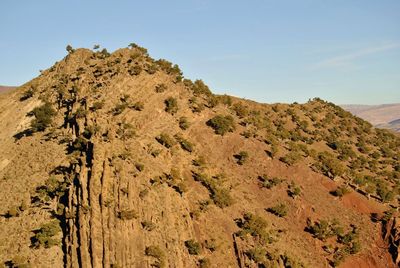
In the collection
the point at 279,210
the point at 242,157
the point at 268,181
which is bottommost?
the point at 279,210

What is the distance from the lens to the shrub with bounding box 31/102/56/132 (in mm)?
46959

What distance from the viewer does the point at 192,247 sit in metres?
35.3

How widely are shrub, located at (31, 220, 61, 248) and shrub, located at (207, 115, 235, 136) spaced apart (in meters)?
24.0

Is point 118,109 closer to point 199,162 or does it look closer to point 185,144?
point 185,144

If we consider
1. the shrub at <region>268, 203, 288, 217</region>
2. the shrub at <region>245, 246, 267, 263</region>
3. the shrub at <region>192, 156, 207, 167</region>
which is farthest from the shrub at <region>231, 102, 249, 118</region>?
the shrub at <region>245, 246, 267, 263</region>

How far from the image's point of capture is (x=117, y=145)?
40844 mm

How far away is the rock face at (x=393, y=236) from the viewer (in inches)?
1531

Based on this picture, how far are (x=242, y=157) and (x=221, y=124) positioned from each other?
5.70 metres

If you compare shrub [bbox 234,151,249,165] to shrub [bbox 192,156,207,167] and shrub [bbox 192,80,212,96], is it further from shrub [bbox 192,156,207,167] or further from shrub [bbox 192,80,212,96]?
shrub [bbox 192,80,212,96]

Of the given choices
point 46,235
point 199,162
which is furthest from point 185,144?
point 46,235

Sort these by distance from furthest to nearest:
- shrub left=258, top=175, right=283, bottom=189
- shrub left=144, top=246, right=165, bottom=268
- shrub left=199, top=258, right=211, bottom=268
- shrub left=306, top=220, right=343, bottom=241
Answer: shrub left=258, top=175, right=283, bottom=189 → shrub left=306, top=220, right=343, bottom=241 → shrub left=199, top=258, right=211, bottom=268 → shrub left=144, top=246, right=165, bottom=268

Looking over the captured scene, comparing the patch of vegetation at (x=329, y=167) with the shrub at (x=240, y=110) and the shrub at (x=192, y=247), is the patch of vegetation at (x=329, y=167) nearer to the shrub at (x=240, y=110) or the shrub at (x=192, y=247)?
the shrub at (x=240, y=110)

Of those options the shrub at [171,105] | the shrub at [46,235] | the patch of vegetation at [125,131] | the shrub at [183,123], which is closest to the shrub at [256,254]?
the shrub at [46,235]

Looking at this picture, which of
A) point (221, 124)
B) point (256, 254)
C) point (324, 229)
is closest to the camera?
point (256, 254)
